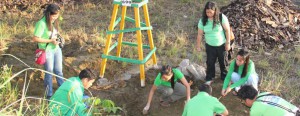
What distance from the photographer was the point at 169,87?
17.7 ft

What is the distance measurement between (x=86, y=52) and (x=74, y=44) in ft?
1.65

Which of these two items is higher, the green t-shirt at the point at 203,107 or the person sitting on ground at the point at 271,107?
the person sitting on ground at the point at 271,107

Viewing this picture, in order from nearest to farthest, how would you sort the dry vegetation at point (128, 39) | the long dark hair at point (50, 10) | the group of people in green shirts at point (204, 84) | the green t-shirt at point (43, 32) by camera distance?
the group of people in green shirts at point (204, 84)
the long dark hair at point (50, 10)
the green t-shirt at point (43, 32)
the dry vegetation at point (128, 39)

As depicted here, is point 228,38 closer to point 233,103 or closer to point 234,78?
point 234,78

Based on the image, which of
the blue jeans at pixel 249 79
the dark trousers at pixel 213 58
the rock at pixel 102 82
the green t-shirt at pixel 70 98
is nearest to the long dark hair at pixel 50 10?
the green t-shirt at pixel 70 98

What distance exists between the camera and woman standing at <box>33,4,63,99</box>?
4848 mm

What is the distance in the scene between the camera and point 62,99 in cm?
438

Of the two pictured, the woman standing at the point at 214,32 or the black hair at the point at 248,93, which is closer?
the black hair at the point at 248,93

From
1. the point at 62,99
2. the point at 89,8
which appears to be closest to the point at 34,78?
the point at 62,99

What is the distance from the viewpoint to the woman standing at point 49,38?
4.85m

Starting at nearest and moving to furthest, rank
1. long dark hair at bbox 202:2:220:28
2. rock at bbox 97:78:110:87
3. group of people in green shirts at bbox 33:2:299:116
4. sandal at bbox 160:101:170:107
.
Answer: group of people in green shirts at bbox 33:2:299:116, long dark hair at bbox 202:2:220:28, sandal at bbox 160:101:170:107, rock at bbox 97:78:110:87

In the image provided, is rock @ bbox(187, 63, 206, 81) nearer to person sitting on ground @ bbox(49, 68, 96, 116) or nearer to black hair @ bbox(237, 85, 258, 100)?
black hair @ bbox(237, 85, 258, 100)

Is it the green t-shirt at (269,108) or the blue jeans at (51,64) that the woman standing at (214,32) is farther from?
the blue jeans at (51,64)

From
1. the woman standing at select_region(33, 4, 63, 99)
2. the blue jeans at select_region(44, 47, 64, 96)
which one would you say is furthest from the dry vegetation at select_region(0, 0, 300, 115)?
the woman standing at select_region(33, 4, 63, 99)
